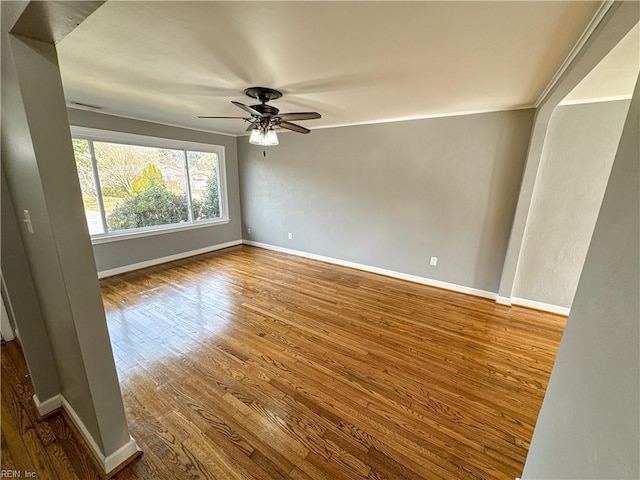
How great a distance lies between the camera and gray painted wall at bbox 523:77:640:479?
0.58 m

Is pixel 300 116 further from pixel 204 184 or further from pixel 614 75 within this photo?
pixel 204 184

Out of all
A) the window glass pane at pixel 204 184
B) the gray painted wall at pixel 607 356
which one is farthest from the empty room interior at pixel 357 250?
the window glass pane at pixel 204 184

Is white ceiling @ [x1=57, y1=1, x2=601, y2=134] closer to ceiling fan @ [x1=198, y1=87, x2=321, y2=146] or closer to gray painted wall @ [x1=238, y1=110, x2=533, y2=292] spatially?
ceiling fan @ [x1=198, y1=87, x2=321, y2=146]

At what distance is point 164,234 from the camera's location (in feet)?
14.1

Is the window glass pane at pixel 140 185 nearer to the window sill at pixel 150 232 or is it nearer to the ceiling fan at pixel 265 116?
the window sill at pixel 150 232

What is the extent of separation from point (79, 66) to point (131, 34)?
2.91 feet

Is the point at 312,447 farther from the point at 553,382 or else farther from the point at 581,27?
the point at 581,27

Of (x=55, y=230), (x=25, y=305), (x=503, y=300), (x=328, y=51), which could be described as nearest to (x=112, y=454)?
(x=25, y=305)

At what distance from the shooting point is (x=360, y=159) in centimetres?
388

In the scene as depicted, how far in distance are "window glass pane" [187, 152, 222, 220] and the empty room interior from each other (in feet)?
2.00

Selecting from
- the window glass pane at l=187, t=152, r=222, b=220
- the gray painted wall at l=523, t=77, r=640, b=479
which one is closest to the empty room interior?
the gray painted wall at l=523, t=77, r=640, b=479

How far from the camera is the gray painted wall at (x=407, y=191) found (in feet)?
9.94

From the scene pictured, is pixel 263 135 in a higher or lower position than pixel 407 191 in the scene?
higher

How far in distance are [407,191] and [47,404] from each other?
3979mm
